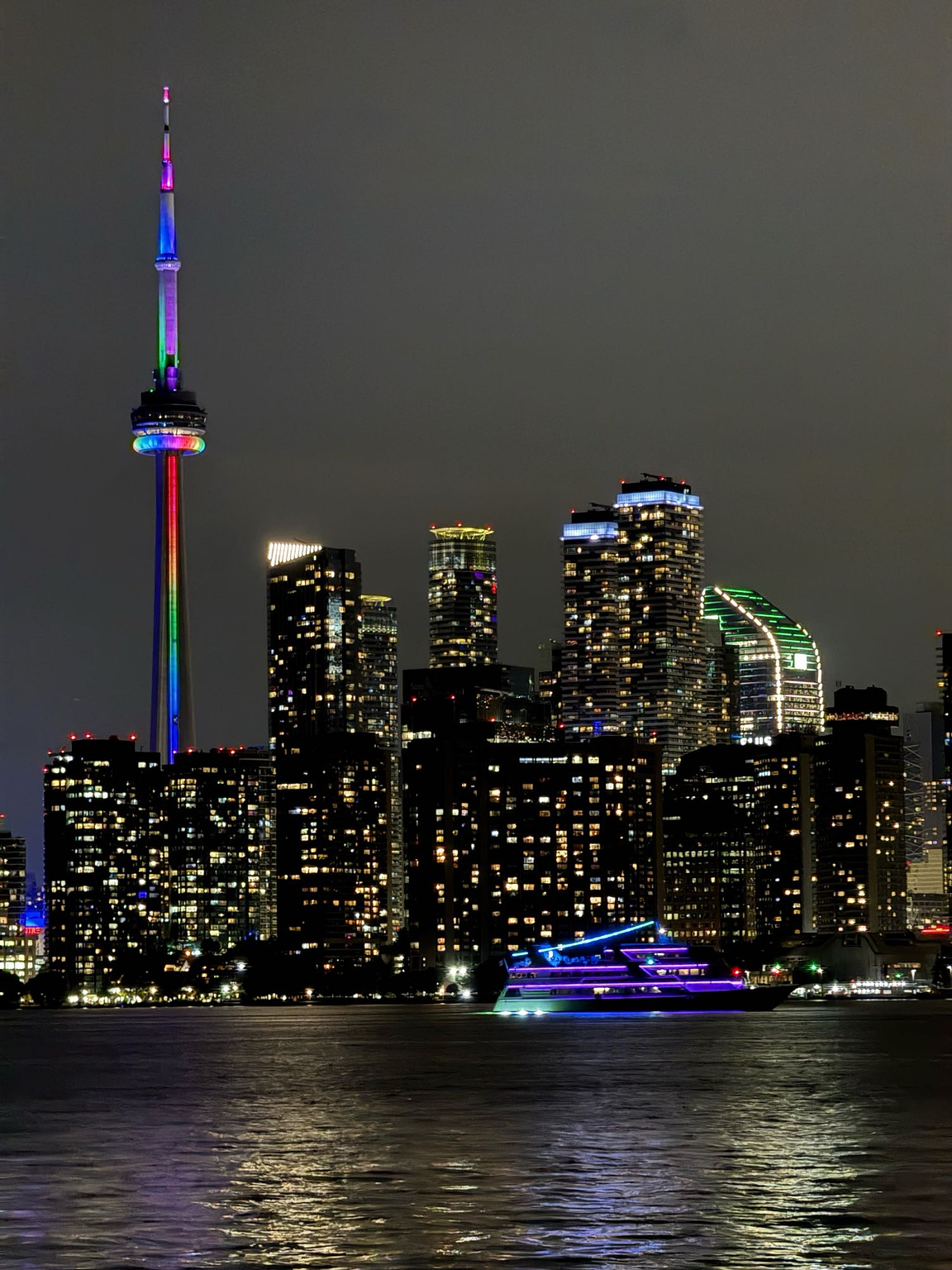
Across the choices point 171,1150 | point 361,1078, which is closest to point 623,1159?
point 171,1150

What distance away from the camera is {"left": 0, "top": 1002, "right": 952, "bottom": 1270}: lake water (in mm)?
47062

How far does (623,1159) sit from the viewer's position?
6669cm

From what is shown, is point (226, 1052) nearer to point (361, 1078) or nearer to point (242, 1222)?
point (361, 1078)

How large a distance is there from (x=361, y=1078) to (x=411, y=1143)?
50.2 meters

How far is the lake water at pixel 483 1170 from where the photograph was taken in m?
47.1

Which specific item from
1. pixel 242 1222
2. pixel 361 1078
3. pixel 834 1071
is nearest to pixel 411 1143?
pixel 242 1222

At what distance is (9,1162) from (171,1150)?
5908 millimetres

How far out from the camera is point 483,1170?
6366 cm

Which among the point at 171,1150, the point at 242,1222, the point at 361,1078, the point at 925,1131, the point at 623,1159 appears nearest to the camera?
the point at 242,1222

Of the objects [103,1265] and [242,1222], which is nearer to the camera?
[103,1265]

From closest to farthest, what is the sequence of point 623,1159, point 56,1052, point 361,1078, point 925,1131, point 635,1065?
point 623,1159 → point 925,1131 → point 361,1078 → point 635,1065 → point 56,1052

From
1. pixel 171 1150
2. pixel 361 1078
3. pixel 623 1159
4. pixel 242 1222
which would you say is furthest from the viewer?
pixel 361 1078

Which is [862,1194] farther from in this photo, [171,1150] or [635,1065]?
[635,1065]

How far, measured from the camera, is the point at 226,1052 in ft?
547
